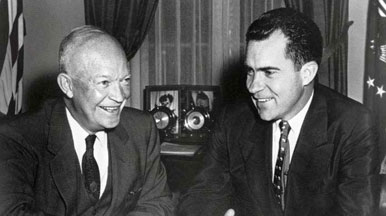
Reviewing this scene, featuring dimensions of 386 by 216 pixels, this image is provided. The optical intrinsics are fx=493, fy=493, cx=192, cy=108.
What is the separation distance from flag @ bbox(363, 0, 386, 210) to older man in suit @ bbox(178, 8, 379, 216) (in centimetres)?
197

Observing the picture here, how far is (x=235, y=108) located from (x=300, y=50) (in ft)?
1.63

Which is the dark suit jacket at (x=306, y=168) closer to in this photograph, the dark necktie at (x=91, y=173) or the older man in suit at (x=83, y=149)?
the older man in suit at (x=83, y=149)

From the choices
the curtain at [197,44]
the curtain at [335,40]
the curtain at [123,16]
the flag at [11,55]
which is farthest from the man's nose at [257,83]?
the curtain at [123,16]

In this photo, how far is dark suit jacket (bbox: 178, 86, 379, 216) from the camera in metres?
2.09

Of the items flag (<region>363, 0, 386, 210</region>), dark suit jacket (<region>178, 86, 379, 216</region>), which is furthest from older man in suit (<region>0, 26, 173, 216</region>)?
flag (<region>363, 0, 386, 210</region>)

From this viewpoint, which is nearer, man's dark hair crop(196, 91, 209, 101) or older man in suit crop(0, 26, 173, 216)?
older man in suit crop(0, 26, 173, 216)

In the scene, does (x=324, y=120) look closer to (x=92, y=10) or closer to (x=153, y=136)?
(x=153, y=136)

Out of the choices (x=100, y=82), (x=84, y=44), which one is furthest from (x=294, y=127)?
(x=84, y=44)

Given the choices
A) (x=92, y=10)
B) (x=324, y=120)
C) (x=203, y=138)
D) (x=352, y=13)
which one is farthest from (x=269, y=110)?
(x=92, y=10)

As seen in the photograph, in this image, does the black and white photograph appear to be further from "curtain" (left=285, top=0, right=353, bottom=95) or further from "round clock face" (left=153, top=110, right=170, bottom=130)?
"curtain" (left=285, top=0, right=353, bottom=95)

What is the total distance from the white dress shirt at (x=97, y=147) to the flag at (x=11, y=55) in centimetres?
170

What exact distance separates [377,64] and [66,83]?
9.55ft

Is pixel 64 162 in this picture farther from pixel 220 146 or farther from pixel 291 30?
pixel 291 30

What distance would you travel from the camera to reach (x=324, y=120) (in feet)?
7.35
